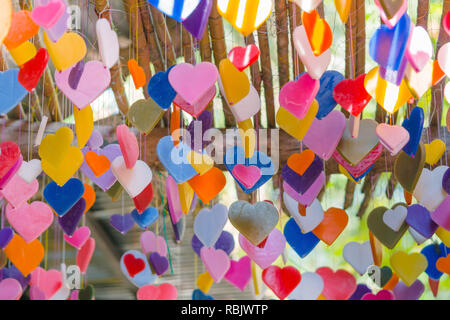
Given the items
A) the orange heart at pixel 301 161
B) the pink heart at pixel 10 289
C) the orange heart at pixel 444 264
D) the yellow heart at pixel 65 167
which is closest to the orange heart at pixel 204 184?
the orange heart at pixel 301 161

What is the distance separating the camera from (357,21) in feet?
8.14

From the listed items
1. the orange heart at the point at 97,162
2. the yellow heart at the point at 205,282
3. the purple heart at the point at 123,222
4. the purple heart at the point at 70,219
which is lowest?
the yellow heart at the point at 205,282

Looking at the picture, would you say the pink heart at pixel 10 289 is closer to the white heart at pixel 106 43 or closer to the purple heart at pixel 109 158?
the purple heart at pixel 109 158

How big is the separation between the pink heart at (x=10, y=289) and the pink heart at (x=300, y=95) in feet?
4.18

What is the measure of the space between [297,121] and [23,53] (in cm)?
79

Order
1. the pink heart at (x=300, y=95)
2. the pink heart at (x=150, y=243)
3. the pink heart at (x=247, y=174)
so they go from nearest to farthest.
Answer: the pink heart at (x=300, y=95) → the pink heart at (x=247, y=174) → the pink heart at (x=150, y=243)

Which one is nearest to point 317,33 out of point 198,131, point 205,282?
point 198,131

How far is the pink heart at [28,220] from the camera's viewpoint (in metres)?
2.06

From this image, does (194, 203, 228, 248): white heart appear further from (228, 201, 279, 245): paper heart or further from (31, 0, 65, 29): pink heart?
(31, 0, 65, 29): pink heart

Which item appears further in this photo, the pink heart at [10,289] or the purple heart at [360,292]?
the purple heart at [360,292]

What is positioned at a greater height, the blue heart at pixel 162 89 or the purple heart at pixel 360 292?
the blue heart at pixel 162 89

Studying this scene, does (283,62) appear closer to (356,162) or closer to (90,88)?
(356,162)
